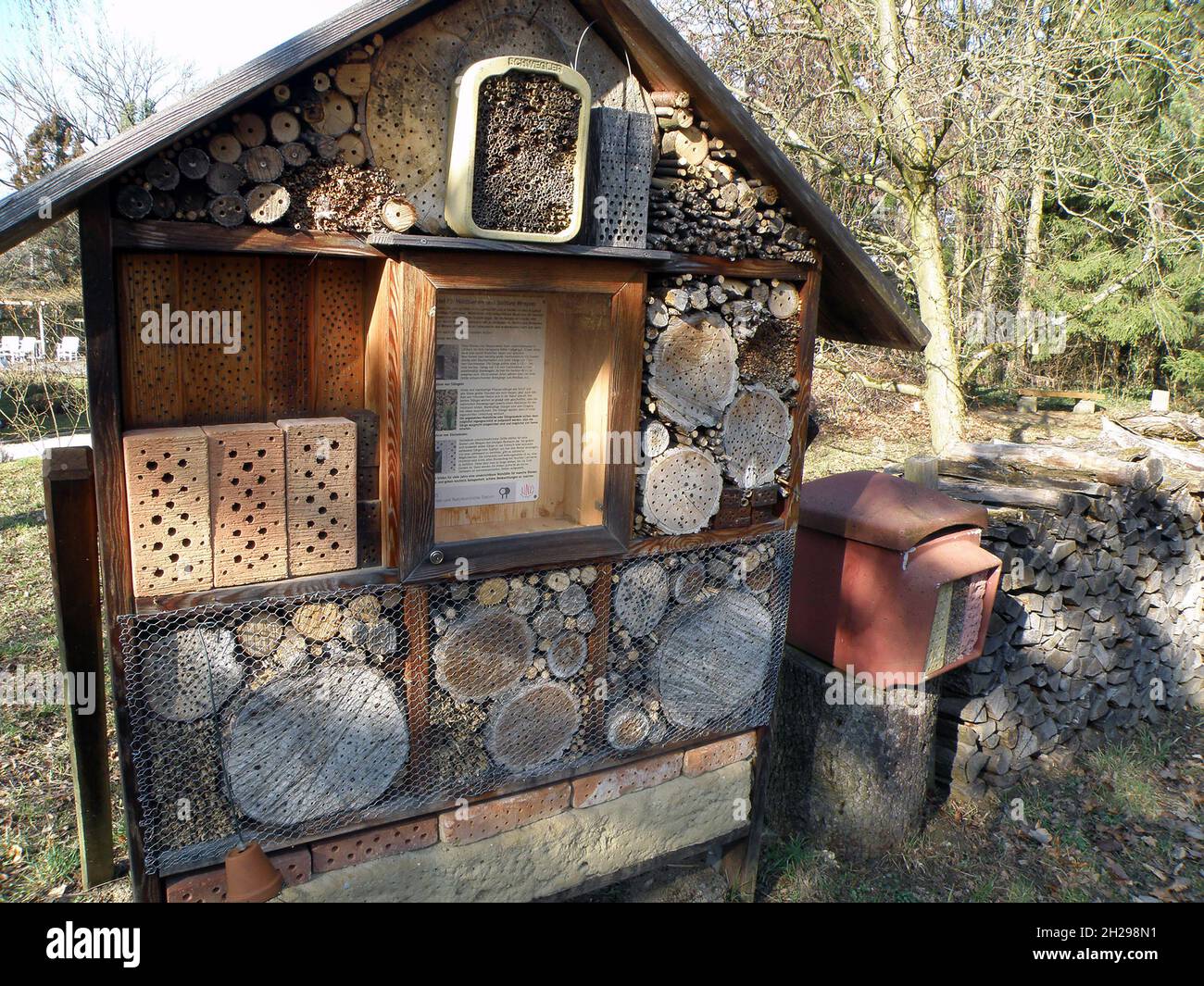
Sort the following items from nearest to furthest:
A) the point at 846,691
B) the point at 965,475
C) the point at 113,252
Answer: the point at 113,252 < the point at 846,691 < the point at 965,475

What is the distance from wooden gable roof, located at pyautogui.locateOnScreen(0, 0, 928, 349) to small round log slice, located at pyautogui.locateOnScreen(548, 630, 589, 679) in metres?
2.00

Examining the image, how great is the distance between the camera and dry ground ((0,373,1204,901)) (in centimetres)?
446

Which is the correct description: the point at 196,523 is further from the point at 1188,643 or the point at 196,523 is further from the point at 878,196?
the point at 878,196

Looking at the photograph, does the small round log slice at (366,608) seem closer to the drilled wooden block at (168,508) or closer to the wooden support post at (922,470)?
the drilled wooden block at (168,508)

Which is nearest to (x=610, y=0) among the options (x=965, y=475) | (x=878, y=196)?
(x=965, y=475)

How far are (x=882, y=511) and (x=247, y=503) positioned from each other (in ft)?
10.1

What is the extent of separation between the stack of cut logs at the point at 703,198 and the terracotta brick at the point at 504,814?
2250 mm

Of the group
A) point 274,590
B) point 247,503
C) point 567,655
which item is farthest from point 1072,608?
point 247,503

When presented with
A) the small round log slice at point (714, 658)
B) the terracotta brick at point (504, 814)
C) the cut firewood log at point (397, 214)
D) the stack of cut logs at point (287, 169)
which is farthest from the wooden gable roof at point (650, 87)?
the terracotta brick at point (504, 814)

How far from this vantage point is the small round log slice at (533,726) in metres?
3.53

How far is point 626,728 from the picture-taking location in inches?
153

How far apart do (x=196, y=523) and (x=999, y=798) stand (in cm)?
479

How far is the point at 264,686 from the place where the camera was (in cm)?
302
